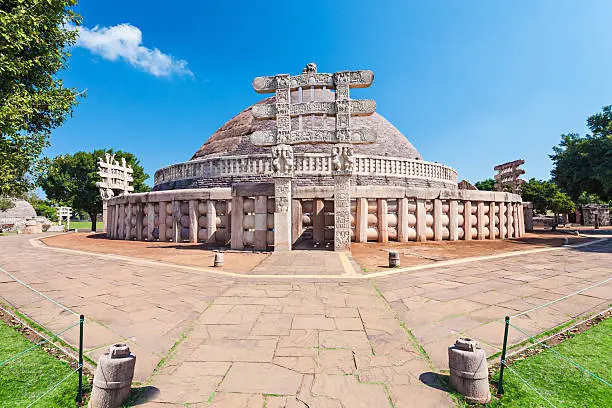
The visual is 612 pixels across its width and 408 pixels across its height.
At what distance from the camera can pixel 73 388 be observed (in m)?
2.13

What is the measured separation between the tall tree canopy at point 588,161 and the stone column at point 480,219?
12.7 metres

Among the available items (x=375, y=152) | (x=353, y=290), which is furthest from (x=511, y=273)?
(x=375, y=152)

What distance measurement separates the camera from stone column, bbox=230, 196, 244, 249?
10.2m

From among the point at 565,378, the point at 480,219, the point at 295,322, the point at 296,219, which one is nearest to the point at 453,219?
the point at 480,219

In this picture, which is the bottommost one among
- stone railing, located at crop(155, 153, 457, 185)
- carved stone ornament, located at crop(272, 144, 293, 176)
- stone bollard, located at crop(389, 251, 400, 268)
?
stone bollard, located at crop(389, 251, 400, 268)

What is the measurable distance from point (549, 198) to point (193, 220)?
2876 cm

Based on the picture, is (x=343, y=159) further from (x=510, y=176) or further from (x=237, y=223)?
(x=510, y=176)

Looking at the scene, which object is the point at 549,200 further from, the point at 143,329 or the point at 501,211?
the point at 143,329

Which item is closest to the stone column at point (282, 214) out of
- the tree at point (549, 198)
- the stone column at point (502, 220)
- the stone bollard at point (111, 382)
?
the stone bollard at point (111, 382)

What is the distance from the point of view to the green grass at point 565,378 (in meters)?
1.97

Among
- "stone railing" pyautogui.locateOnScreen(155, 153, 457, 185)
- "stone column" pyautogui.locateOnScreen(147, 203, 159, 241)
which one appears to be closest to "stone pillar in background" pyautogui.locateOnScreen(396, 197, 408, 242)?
"stone railing" pyautogui.locateOnScreen(155, 153, 457, 185)

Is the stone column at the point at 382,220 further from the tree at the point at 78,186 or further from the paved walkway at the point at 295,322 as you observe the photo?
the tree at the point at 78,186

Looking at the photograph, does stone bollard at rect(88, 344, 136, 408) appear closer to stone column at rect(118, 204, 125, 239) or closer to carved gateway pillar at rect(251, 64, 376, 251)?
carved gateway pillar at rect(251, 64, 376, 251)

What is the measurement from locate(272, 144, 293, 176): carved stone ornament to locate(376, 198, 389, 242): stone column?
4.19 metres
